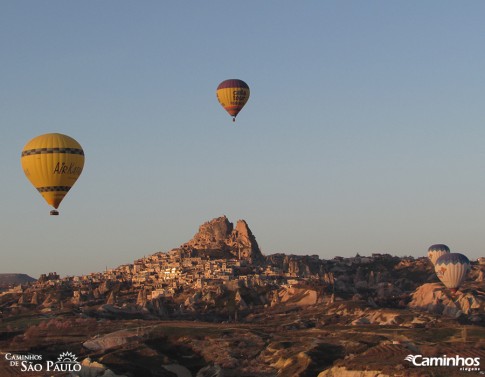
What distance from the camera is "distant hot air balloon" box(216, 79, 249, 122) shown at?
161875 mm

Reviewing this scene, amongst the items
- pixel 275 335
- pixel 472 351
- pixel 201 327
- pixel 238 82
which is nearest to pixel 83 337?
pixel 201 327

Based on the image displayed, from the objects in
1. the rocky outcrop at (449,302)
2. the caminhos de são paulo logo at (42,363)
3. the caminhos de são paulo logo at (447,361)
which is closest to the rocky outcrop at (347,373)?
the caminhos de são paulo logo at (447,361)

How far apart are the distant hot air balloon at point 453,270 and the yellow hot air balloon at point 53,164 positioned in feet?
290

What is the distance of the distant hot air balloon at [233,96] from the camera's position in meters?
162

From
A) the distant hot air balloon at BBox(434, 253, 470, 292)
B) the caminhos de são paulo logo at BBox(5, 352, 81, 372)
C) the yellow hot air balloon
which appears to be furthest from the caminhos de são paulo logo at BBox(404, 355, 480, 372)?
the distant hot air balloon at BBox(434, 253, 470, 292)

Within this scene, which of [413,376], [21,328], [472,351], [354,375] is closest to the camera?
[413,376]

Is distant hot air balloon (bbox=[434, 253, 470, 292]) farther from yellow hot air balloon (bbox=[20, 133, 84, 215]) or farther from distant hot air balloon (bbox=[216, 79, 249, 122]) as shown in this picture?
yellow hot air balloon (bbox=[20, 133, 84, 215])

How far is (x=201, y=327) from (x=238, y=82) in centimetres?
4466

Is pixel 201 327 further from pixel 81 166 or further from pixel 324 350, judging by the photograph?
pixel 81 166

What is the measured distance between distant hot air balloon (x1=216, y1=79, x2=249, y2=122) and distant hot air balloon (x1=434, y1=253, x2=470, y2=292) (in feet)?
173

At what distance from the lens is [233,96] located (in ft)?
531

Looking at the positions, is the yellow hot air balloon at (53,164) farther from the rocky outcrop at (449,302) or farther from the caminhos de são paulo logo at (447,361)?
the rocky outcrop at (449,302)

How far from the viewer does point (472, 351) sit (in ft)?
386

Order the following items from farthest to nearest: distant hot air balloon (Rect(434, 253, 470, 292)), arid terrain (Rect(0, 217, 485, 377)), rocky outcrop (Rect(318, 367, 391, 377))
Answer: distant hot air balloon (Rect(434, 253, 470, 292)) → arid terrain (Rect(0, 217, 485, 377)) → rocky outcrop (Rect(318, 367, 391, 377))
